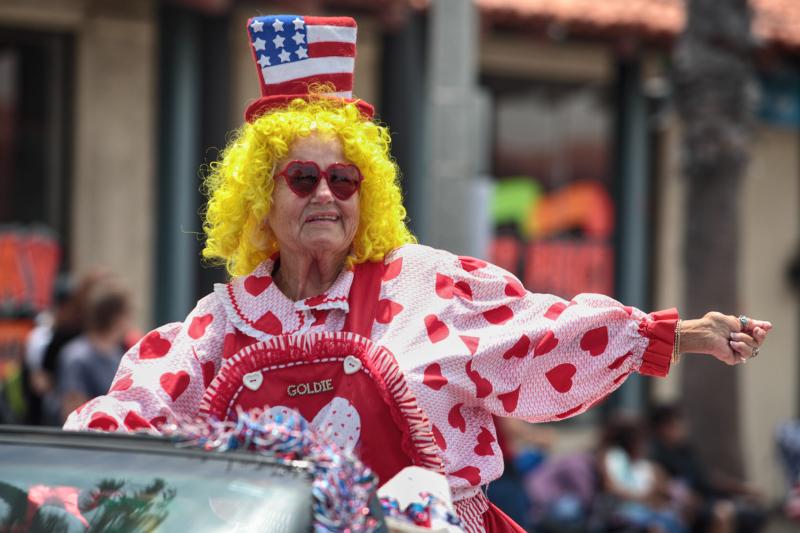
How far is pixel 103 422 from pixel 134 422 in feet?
0.23

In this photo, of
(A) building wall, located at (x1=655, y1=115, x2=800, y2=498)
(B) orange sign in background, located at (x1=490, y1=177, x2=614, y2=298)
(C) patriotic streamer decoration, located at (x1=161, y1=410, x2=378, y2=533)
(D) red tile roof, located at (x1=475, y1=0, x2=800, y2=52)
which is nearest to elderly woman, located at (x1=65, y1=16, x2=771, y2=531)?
(C) patriotic streamer decoration, located at (x1=161, y1=410, x2=378, y2=533)

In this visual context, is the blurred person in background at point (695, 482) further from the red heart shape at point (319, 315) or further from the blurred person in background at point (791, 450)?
the red heart shape at point (319, 315)

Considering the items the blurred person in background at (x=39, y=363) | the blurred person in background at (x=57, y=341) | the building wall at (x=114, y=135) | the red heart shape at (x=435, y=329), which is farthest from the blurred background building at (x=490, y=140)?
the red heart shape at (x=435, y=329)

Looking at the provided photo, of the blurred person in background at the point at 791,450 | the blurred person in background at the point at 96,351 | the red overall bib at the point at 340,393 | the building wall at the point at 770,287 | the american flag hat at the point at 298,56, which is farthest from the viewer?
the building wall at the point at 770,287

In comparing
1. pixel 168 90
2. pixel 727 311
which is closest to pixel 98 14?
pixel 168 90

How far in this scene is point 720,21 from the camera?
37.0 ft

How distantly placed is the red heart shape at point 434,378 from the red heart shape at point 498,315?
20 centimetres

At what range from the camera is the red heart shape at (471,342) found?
Result: 352 centimetres

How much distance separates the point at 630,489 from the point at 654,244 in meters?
6.46

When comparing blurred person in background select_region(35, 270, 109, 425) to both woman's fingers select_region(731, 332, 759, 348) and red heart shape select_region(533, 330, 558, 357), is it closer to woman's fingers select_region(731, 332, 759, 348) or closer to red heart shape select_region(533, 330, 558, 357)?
red heart shape select_region(533, 330, 558, 357)

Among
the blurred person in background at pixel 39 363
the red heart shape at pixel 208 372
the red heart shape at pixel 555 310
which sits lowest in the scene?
the blurred person in background at pixel 39 363

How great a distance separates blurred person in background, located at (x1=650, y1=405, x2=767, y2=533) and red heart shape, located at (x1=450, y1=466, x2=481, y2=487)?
7.05 m

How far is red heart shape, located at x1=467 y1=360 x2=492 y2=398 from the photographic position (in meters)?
3.51

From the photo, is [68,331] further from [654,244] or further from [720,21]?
[654,244]
